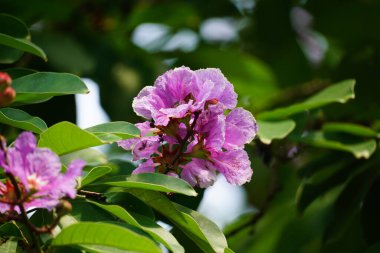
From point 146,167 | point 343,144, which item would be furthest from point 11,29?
point 343,144

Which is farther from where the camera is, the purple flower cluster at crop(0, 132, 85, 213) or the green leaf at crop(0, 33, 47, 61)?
the green leaf at crop(0, 33, 47, 61)

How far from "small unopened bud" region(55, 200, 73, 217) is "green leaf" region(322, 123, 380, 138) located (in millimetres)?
1100

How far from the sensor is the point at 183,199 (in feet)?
5.68

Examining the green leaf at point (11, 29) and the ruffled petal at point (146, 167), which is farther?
the green leaf at point (11, 29)

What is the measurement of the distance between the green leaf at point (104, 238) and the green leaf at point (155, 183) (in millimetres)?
141

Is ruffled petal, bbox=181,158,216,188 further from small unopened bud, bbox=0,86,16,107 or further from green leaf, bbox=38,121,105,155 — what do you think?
small unopened bud, bbox=0,86,16,107

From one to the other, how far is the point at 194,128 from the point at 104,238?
31 centimetres

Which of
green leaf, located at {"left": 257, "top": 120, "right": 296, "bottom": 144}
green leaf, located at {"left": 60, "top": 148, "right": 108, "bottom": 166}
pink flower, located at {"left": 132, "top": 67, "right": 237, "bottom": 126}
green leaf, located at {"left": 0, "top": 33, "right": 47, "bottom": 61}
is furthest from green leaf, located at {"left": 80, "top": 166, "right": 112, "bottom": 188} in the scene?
green leaf, located at {"left": 257, "top": 120, "right": 296, "bottom": 144}

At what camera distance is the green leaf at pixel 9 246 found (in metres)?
1.20

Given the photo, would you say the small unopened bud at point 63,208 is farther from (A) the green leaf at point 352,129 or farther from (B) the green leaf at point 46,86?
(A) the green leaf at point 352,129

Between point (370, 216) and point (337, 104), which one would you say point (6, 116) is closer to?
point (370, 216)

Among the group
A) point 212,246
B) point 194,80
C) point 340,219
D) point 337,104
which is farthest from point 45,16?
point 212,246

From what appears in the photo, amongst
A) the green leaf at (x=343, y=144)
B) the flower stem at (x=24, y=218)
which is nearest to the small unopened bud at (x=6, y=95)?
the flower stem at (x=24, y=218)

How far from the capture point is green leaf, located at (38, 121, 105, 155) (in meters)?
1.22
